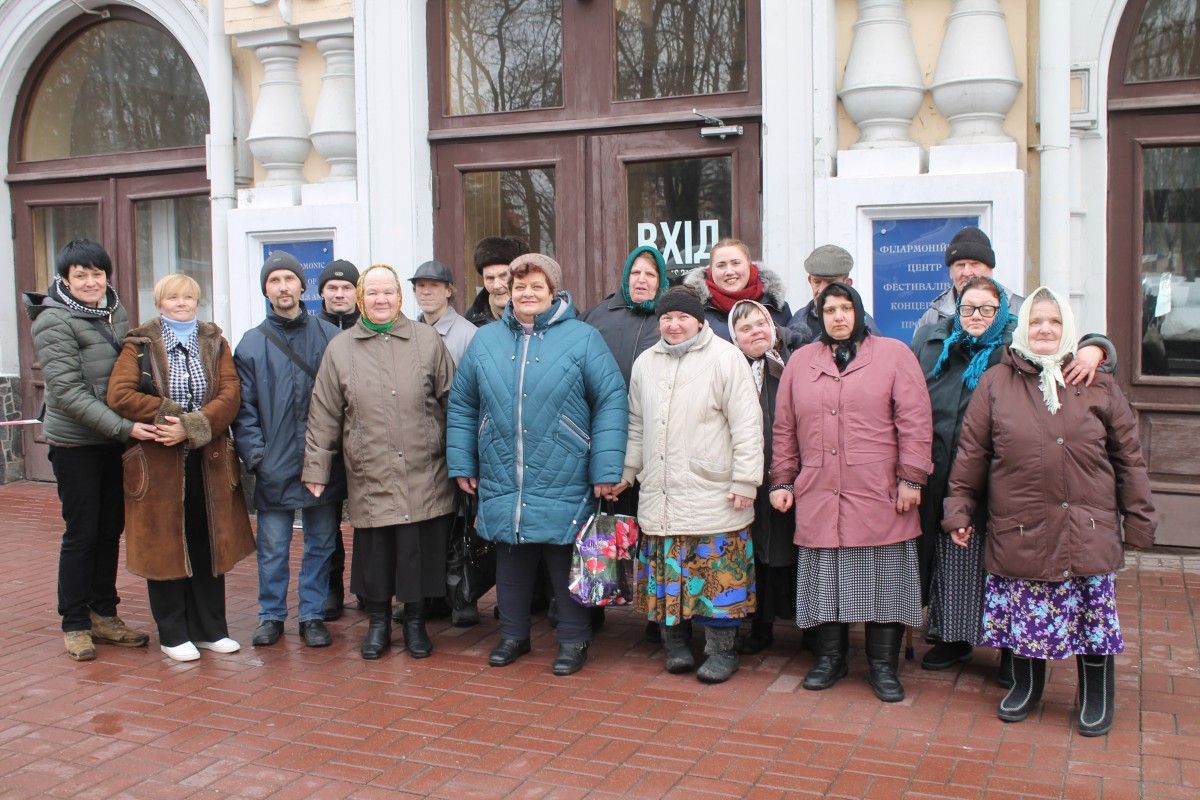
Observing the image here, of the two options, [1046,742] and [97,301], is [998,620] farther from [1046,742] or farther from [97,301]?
[97,301]

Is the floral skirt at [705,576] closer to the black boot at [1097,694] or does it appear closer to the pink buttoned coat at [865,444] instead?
the pink buttoned coat at [865,444]

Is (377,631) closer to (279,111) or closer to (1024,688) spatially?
(1024,688)

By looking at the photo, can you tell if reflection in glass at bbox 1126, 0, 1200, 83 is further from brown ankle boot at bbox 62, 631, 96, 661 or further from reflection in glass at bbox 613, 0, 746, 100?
brown ankle boot at bbox 62, 631, 96, 661

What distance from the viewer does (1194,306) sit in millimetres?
6781

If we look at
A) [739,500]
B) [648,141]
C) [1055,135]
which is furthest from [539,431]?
[1055,135]

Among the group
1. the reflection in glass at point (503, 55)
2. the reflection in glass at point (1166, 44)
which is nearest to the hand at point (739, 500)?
the reflection in glass at point (1166, 44)

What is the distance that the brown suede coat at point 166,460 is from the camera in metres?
5.11

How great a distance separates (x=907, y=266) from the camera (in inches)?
258

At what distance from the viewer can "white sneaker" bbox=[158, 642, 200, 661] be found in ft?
17.4

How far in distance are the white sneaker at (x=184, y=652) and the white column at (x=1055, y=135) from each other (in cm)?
461

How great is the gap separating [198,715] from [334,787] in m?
0.99

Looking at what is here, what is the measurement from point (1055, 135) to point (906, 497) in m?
2.81

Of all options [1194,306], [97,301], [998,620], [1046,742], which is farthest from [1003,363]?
[97,301]

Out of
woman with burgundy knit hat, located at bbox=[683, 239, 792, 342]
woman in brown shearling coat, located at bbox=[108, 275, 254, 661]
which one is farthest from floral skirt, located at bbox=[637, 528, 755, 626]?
woman in brown shearling coat, located at bbox=[108, 275, 254, 661]
